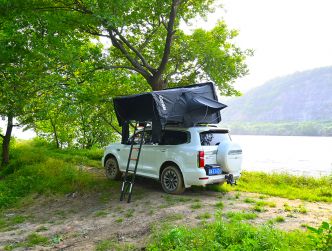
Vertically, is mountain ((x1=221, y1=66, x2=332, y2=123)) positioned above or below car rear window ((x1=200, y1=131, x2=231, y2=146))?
above

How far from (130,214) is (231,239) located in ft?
11.5

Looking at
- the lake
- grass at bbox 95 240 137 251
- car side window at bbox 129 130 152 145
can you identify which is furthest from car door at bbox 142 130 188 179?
grass at bbox 95 240 137 251

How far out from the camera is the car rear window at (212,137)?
993 centimetres

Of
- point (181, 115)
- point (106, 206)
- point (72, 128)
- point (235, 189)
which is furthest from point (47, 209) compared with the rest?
point (72, 128)

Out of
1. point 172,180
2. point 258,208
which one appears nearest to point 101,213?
point 172,180

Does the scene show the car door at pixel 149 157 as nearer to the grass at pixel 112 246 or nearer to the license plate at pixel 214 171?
the license plate at pixel 214 171

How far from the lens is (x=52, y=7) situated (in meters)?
13.0

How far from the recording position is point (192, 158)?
374 inches

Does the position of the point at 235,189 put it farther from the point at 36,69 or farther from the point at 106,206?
the point at 36,69

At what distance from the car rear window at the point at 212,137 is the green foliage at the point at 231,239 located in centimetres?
378

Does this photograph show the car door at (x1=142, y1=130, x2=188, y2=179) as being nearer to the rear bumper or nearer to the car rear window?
the car rear window

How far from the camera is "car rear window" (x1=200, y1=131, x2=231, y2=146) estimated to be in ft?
32.6

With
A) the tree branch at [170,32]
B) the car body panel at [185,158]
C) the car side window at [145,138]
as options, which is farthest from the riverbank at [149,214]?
the tree branch at [170,32]

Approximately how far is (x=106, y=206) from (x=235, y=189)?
14.8 ft
